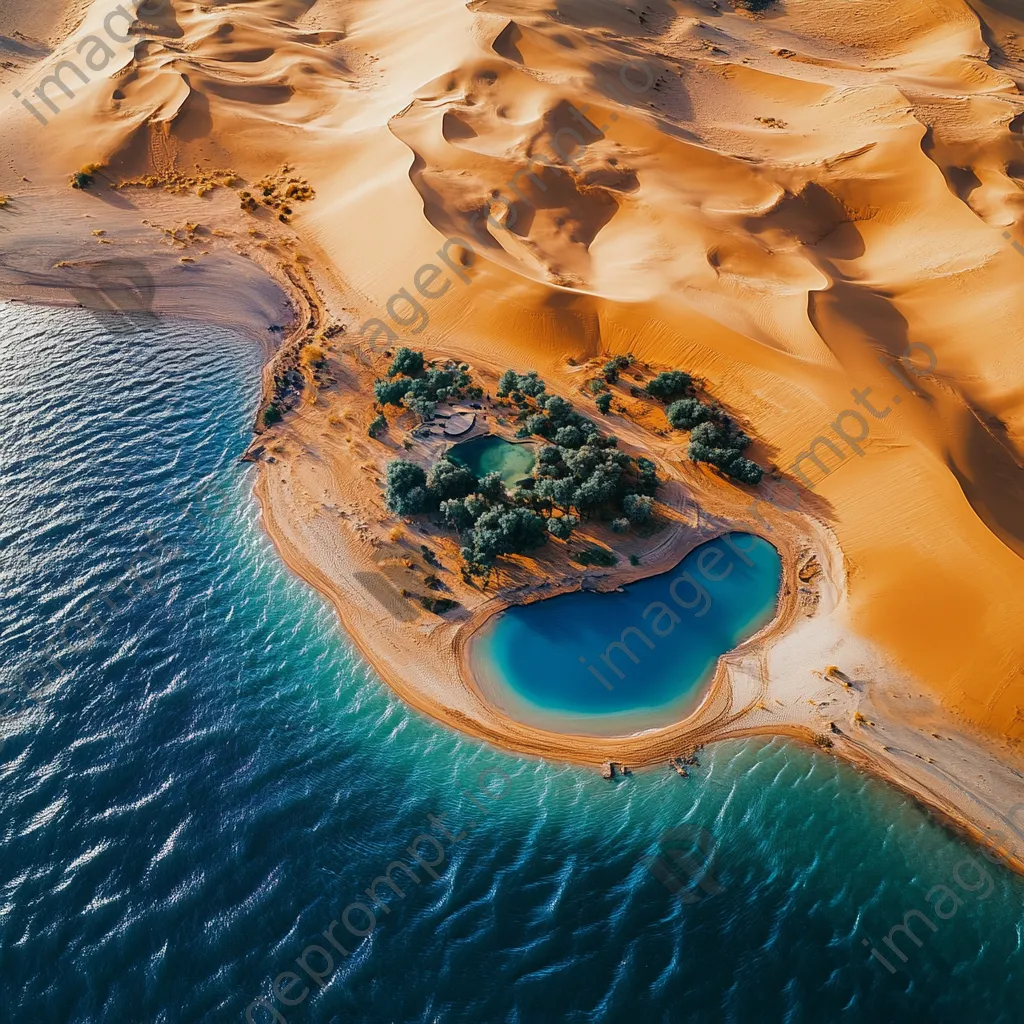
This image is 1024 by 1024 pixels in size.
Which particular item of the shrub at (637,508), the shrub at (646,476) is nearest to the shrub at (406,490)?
the shrub at (637,508)

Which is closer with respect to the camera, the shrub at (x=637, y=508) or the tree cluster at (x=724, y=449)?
the shrub at (x=637, y=508)

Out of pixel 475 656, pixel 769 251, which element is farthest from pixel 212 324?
pixel 769 251

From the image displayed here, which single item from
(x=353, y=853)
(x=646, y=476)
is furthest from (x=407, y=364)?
(x=353, y=853)

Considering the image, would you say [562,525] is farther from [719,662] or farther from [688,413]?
[688,413]

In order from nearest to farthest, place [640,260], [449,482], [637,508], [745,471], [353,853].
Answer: [353,853]
[637,508]
[449,482]
[745,471]
[640,260]

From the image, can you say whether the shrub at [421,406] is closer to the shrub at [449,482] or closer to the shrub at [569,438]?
the shrub at [449,482]

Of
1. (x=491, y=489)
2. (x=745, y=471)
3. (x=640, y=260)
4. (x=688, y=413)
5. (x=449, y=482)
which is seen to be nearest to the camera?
(x=449, y=482)
